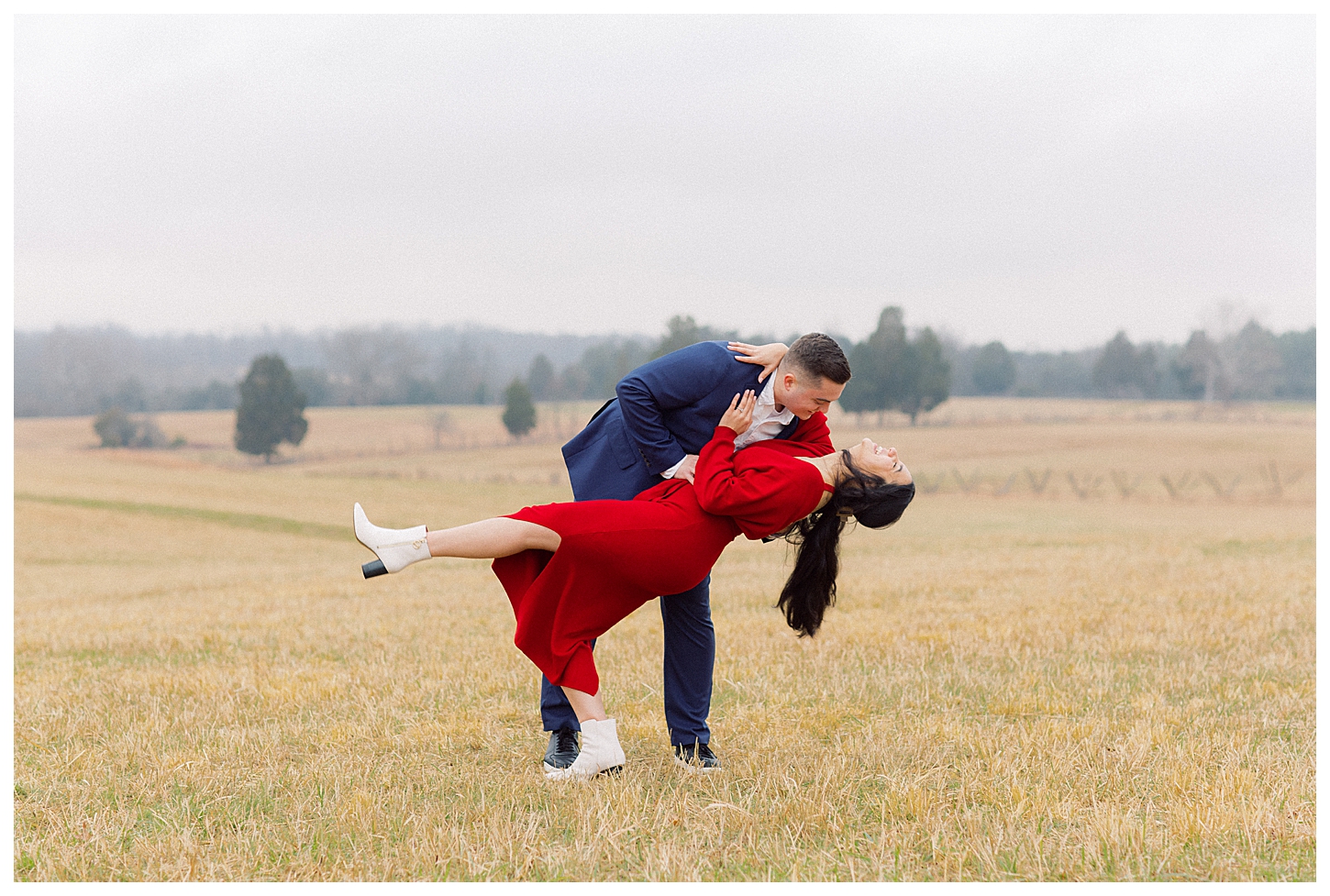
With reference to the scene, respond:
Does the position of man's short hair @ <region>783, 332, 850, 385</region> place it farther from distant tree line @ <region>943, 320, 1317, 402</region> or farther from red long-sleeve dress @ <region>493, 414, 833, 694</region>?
distant tree line @ <region>943, 320, 1317, 402</region>

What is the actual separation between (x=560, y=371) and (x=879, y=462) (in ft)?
332

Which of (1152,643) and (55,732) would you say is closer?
(55,732)

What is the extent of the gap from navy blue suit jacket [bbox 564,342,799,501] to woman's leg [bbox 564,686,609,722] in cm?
96

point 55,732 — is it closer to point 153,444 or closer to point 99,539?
point 99,539

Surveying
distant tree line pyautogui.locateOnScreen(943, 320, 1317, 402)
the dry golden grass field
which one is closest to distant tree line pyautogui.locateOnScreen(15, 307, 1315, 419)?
distant tree line pyautogui.locateOnScreen(943, 320, 1317, 402)

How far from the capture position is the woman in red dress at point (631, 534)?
4.31 metres

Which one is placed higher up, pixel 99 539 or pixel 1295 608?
pixel 1295 608

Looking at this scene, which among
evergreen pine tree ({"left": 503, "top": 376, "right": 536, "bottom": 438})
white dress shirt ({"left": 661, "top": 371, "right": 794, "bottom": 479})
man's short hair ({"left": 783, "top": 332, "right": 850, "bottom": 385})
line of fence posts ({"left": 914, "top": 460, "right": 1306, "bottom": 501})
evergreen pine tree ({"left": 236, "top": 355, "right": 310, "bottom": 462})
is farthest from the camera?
evergreen pine tree ({"left": 503, "top": 376, "right": 536, "bottom": 438})

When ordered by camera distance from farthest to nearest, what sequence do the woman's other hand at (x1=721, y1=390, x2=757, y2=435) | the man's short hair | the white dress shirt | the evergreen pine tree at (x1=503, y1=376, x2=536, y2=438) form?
the evergreen pine tree at (x1=503, y1=376, x2=536, y2=438) < the white dress shirt < the woman's other hand at (x1=721, y1=390, x2=757, y2=435) < the man's short hair

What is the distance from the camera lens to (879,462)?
4.41 m

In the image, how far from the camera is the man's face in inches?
168

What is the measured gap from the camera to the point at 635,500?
14.9 ft

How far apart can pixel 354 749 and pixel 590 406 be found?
84496 millimetres

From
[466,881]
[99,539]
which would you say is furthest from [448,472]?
[466,881]
